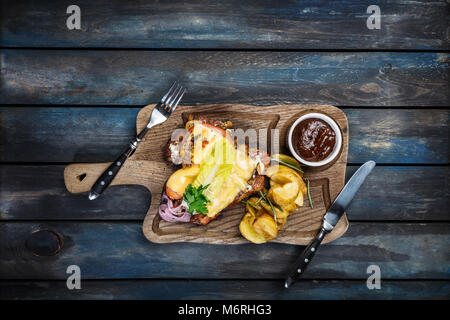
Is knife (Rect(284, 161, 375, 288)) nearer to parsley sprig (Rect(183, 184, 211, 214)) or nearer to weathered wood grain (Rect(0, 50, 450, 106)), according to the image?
weathered wood grain (Rect(0, 50, 450, 106))

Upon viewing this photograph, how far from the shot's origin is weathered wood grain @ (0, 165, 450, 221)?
202 centimetres

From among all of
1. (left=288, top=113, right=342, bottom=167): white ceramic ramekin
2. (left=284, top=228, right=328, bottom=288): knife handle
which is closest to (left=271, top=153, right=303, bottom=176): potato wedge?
(left=288, top=113, right=342, bottom=167): white ceramic ramekin

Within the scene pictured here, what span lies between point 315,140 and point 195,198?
72 centimetres

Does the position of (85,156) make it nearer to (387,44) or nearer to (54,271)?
(54,271)

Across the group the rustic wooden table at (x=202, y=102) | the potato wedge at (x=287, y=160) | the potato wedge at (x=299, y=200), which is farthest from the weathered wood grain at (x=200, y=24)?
the potato wedge at (x=299, y=200)

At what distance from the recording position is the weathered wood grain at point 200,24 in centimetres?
200

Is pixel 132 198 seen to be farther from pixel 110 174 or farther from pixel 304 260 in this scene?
pixel 304 260

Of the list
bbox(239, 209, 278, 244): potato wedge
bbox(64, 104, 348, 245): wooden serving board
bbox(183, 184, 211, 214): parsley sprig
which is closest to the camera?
bbox(183, 184, 211, 214): parsley sprig

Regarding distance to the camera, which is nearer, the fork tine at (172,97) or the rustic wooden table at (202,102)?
the fork tine at (172,97)

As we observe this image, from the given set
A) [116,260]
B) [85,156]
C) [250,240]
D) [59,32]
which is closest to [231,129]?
[250,240]

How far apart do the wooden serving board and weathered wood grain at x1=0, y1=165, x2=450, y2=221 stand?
135 millimetres

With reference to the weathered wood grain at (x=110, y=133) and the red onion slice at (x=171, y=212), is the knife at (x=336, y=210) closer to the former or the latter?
the weathered wood grain at (x=110, y=133)

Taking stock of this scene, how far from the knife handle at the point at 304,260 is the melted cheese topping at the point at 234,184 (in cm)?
53

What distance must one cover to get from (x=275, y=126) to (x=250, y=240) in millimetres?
673
